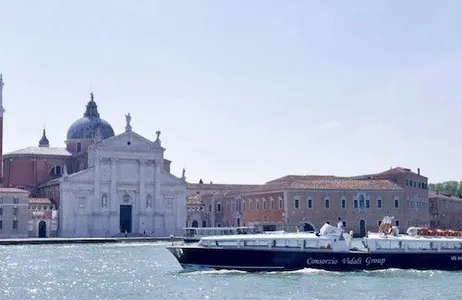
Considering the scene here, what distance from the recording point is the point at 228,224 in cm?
7756

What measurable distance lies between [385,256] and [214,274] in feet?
22.0

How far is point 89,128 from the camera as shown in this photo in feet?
260

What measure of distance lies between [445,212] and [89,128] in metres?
38.2

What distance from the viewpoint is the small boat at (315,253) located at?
30938 millimetres

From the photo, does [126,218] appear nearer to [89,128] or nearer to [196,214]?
[196,214]

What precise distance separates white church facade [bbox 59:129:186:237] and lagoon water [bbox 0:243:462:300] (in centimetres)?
3201

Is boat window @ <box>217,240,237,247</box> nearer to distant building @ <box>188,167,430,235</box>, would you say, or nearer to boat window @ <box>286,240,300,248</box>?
boat window @ <box>286,240,300,248</box>

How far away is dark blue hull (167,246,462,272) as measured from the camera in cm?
3089

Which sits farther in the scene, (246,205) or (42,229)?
(246,205)

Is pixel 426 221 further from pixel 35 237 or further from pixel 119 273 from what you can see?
pixel 119 273

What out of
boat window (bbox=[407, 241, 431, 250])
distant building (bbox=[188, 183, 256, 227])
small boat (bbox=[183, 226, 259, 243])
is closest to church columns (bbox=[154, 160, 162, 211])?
small boat (bbox=[183, 226, 259, 243])

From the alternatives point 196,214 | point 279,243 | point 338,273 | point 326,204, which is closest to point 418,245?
point 338,273

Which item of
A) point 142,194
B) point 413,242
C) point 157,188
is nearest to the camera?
point 413,242

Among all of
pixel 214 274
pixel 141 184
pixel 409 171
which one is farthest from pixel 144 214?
pixel 214 274
